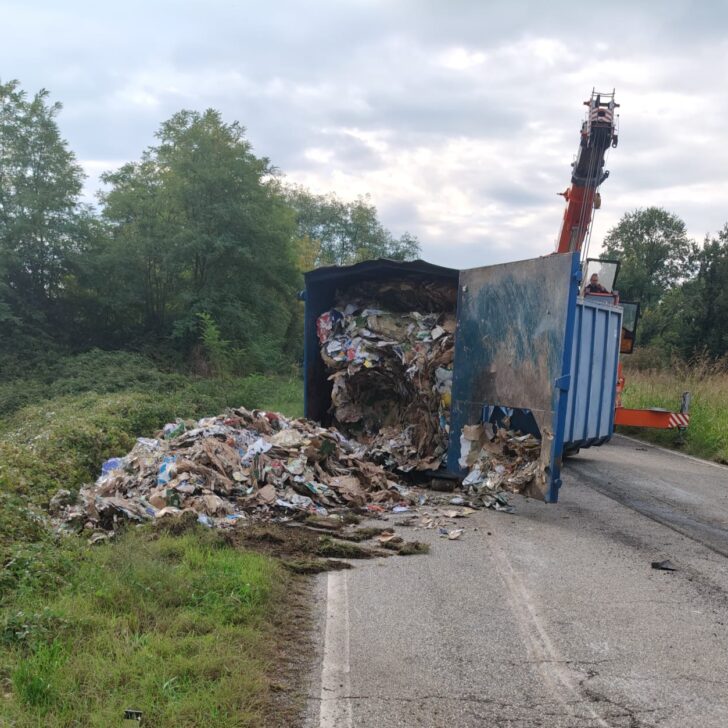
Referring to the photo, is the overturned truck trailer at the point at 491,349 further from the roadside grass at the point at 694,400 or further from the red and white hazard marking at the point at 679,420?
the roadside grass at the point at 694,400

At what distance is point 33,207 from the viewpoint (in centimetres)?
2442

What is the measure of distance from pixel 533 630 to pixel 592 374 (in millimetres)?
5132

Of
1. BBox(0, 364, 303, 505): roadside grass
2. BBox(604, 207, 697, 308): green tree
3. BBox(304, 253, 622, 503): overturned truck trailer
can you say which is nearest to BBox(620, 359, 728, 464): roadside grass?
BBox(304, 253, 622, 503): overturned truck trailer

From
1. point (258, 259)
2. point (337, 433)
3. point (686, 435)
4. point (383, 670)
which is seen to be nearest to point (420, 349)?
point (337, 433)

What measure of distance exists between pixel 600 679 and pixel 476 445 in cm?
451

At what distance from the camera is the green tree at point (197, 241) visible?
26.9 metres

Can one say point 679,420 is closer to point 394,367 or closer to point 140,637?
point 394,367

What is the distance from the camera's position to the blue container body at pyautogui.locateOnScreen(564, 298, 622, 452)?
8219 millimetres

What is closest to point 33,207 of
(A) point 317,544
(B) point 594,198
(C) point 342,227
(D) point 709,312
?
(B) point 594,198

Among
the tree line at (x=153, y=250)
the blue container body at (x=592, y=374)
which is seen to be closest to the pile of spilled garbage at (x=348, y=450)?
the blue container body at (x=592, y=374)

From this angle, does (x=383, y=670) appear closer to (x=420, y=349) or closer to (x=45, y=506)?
(x=45, y=506)

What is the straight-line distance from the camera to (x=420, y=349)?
921 centimetres

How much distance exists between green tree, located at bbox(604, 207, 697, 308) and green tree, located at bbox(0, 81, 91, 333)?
44313mm

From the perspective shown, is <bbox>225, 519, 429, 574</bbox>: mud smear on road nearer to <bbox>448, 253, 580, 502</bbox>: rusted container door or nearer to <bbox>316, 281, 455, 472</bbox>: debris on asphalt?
<bbox>448, 253, 580, 502</bbox>: rusted container door
